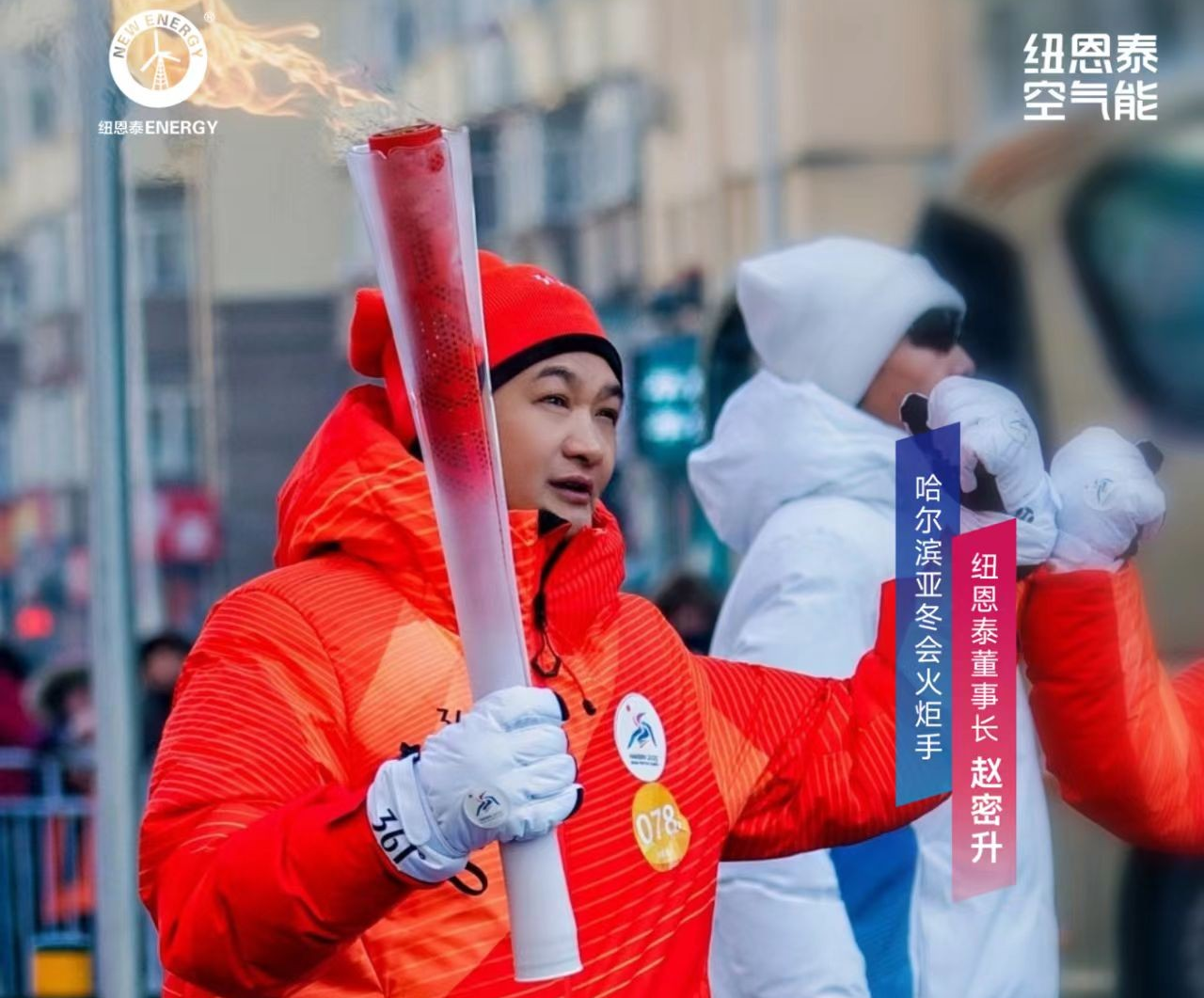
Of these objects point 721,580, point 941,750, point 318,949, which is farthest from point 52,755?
point 318,949

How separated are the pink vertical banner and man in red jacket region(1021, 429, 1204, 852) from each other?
0.08m

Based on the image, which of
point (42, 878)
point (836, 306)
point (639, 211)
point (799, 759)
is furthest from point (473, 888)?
point (42, 878)

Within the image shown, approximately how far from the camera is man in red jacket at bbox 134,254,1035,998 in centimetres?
148

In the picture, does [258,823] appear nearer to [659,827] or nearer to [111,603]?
[659,827]

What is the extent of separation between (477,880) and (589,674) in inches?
7.5

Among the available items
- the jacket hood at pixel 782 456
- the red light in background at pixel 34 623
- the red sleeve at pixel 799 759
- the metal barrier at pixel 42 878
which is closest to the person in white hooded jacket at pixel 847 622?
the jacket hood at pixel 782 456

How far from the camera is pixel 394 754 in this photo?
5.36 ft

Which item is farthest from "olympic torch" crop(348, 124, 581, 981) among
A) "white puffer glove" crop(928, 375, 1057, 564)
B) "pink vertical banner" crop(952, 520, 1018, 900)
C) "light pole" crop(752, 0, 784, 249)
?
"light pole" crop(752, 0, 784, 249)

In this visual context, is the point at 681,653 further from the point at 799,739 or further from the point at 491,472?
the point at 491,472

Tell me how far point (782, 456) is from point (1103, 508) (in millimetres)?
543

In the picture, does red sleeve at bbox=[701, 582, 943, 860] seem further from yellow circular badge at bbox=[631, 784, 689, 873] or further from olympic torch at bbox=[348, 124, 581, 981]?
olympic torch at bbox=[348, 124, 581, 981]

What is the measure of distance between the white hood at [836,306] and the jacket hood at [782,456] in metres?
0.03

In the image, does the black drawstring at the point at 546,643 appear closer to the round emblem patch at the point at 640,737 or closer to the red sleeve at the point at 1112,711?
the round emblem patch at the point at 640,737

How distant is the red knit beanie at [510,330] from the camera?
177 centimetres
